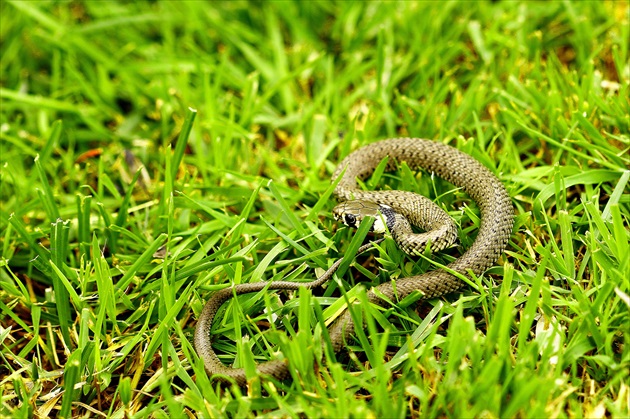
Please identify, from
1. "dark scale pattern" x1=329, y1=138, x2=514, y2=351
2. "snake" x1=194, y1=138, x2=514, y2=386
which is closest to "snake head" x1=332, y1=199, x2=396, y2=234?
"snake" x1=194, y1=138, x2=514, y2=386

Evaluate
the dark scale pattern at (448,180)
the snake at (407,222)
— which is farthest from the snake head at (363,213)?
the dark scale pattern at (448,180)

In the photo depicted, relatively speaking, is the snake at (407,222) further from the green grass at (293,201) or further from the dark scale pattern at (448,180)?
the green grass at (293,201)

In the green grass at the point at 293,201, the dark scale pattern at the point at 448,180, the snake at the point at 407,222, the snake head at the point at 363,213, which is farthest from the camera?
the snake head at the point at 363,213

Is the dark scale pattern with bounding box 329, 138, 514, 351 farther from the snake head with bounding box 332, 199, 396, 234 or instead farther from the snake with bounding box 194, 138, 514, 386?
the snake head with bounding box 332, 199, 396, 234

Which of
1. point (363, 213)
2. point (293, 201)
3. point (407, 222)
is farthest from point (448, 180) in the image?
point (293, 201)

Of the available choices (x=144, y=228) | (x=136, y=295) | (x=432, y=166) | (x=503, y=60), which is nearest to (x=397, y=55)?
(x=503, y=60)

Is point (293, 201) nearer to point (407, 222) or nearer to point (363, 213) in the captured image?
point (363, 213)
